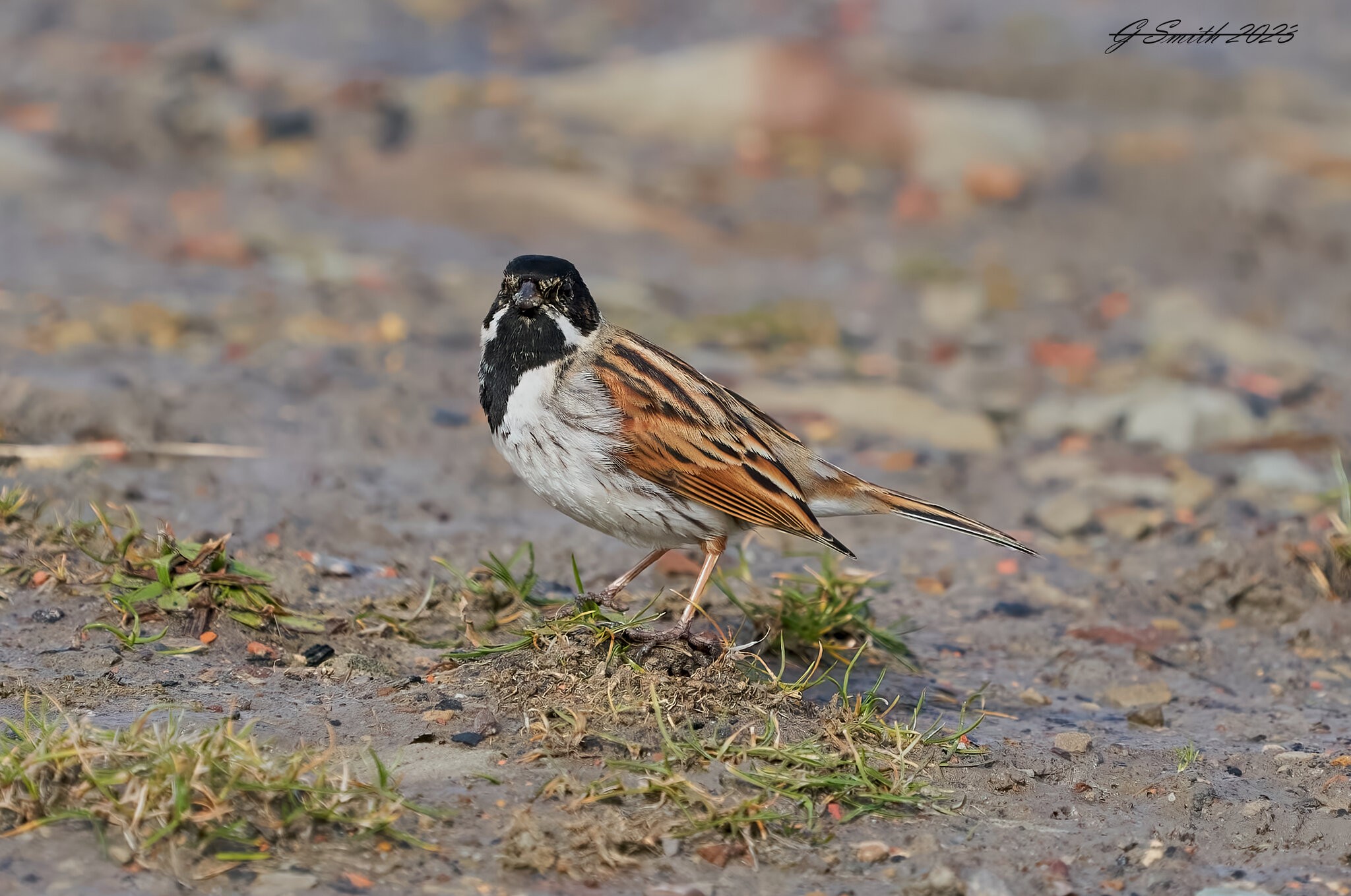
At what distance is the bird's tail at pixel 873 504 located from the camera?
6.30m

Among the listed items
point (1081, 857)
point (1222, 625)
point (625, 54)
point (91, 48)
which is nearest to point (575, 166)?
point (625, 54)

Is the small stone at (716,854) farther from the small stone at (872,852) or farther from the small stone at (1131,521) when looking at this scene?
the small stone at (1131,521)

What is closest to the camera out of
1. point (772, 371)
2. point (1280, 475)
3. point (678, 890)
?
point (678, 890)

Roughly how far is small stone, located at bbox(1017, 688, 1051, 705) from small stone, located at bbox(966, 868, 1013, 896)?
75.2 inches

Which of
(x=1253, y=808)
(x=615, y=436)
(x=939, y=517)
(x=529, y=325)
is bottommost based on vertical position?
(x=1253, y=808)

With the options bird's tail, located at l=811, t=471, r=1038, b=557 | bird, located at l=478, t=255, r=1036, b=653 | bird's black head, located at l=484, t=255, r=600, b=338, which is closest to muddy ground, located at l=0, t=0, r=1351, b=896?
bird's tail, located at l=811, t=471, r=1038, b=557

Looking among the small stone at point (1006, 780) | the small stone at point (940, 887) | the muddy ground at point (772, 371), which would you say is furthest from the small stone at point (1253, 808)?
the small stone at point (940, 887)

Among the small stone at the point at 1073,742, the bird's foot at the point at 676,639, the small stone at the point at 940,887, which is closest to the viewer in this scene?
the small stone at the point at 940,887

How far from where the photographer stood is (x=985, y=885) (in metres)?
4.45

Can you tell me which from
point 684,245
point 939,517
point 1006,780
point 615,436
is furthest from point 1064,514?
point 684,245

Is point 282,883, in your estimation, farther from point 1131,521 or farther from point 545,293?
point 1131,521

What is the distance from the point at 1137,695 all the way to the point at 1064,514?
2.07 meters

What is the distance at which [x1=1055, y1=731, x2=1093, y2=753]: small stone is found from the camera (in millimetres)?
5645

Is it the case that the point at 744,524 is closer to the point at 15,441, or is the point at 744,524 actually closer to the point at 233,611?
the point at 233,611
